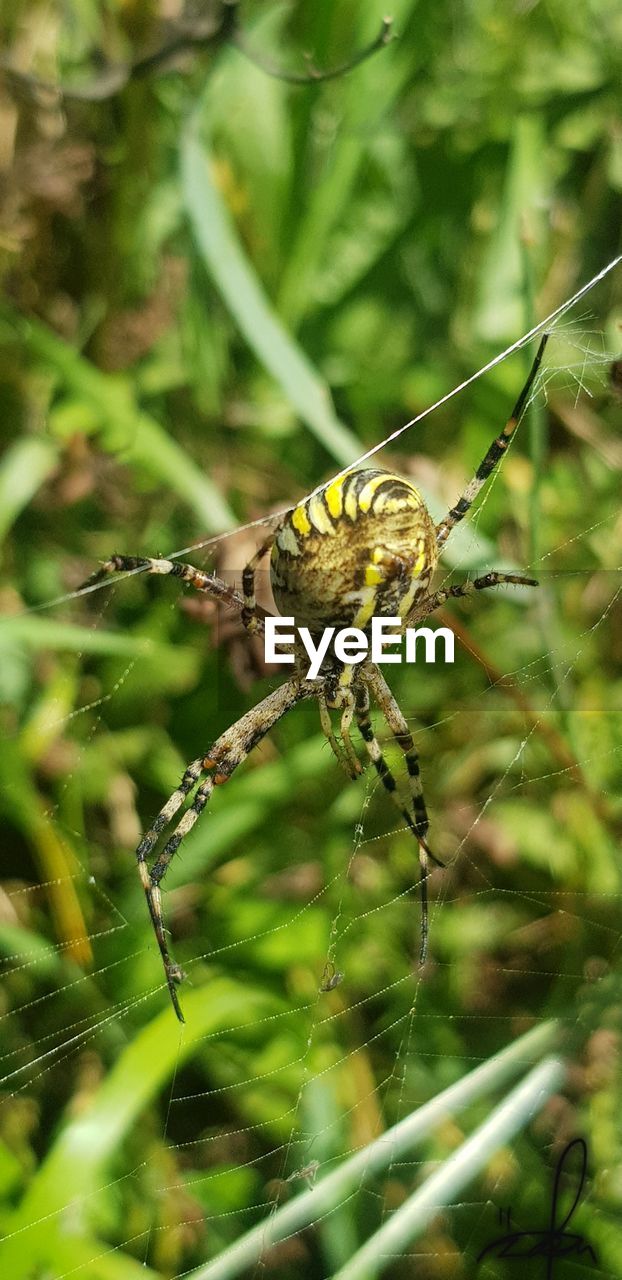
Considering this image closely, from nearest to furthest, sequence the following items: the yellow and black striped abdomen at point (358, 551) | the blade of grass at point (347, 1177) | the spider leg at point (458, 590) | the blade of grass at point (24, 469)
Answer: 1. the yellow and black striped abdomen at point (358, 551)
2. the spider leg at point (458, 590)
3. the blade of grass at point (347, 1177)
4. the blade of grass at point (24, 469)

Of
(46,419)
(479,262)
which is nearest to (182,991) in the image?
(46,419)

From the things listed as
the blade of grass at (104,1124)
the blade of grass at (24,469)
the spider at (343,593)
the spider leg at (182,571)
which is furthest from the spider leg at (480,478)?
the blade of grass at (24,469)

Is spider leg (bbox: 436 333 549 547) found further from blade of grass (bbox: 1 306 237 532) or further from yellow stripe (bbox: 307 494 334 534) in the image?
blade of grass (bbox: 1 306 237 532)

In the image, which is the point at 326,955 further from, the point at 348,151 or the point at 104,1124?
the point at 348,151
